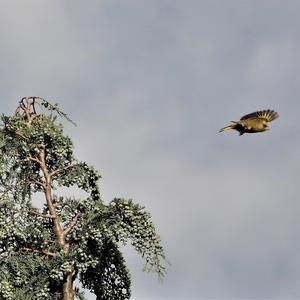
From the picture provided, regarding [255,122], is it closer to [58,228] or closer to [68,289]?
[58,228]

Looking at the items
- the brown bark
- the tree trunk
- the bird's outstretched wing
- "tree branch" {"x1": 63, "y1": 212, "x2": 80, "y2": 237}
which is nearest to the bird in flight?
the bird's outstretched wing

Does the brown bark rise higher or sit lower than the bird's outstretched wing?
lower

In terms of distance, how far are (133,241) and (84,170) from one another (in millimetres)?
2750

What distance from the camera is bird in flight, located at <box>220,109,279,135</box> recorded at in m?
17.8

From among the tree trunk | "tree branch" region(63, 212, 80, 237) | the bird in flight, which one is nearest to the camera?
the bird in flight

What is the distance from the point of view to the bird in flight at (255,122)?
58.5 ft

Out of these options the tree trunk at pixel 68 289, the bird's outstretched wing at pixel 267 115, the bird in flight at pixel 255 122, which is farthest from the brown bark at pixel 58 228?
the bird's outstretched wing at pixel 267 115

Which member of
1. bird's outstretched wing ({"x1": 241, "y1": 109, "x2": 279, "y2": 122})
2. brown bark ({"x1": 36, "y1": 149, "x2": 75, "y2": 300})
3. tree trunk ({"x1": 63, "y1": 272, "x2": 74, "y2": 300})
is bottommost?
tree trunk ({"x1": 63, "y1": 272, "x2": 74, "y2": 300})

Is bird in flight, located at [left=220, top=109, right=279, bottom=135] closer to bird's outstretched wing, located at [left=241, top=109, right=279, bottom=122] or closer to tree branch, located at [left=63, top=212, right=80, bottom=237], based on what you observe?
bird's outstretched wing, located at [left=241, top=109, right=279, bottom=122]

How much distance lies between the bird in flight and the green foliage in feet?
12.4

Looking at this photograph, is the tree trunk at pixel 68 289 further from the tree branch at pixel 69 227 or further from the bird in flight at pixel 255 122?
the bird in flight at pixel 255 122

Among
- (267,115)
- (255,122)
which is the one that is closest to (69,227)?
(255,122)

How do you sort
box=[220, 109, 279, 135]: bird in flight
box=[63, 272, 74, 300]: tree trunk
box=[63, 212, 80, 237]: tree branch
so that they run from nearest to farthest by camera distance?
box=[220, 109, 279, 135]: bird in flight
box=[63, 272, 74, 300]: tree trunk
box=[63, 212, 80, 237]: tree branch

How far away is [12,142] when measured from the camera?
67.3 feet
